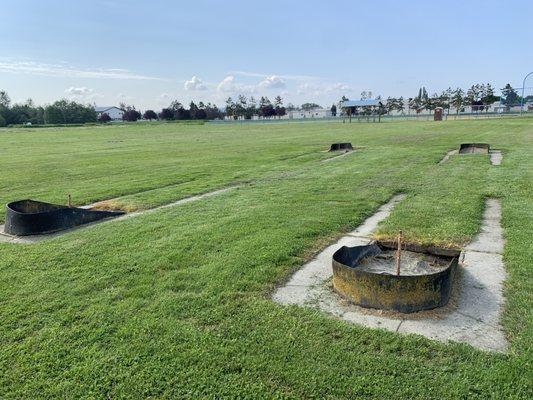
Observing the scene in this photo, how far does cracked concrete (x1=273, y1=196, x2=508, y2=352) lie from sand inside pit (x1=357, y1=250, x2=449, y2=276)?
26 centimetres

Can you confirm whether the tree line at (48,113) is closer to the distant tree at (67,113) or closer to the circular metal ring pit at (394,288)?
the distant tree at (67,113)

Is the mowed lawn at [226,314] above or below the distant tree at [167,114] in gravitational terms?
below

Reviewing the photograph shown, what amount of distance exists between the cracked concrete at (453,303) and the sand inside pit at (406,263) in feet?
0.84

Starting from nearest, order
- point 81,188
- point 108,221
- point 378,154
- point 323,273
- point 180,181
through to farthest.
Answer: point 323,273, point 108,221, point 81,188, point 180,181, point 378,154

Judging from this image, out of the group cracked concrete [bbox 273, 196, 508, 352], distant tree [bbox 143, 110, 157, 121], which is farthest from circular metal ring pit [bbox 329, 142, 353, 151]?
distant tree [bbox 143, 110, 157, 121]

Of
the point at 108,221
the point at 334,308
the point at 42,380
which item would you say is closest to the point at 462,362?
the point at 334,308

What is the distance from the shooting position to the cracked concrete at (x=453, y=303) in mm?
3346

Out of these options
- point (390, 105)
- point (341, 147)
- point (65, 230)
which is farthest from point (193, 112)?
point (65, 230)

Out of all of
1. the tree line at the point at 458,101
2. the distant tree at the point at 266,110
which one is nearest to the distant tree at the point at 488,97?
the tree line at the point at 458,101

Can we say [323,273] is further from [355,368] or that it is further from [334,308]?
[355,368]

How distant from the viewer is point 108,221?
7.05 meters

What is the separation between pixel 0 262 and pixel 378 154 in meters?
13.8

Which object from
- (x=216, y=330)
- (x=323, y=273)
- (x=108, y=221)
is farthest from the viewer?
(x=108, y=221)

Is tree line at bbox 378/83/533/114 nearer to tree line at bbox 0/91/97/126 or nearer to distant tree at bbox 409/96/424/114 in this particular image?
distant tree at bbox 409/96/424/114
